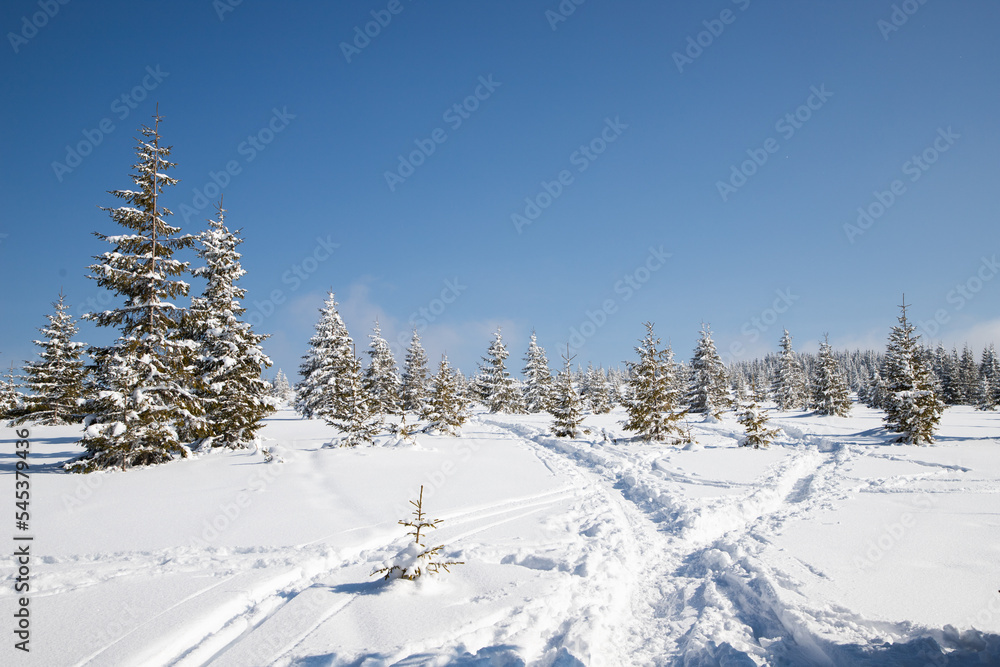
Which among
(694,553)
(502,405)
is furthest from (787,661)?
(502,405)

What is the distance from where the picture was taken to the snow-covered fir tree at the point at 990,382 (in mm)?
49094

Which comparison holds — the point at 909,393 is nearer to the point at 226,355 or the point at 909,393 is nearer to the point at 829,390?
the point at 829,390

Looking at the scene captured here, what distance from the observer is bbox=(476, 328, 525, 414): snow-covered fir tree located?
5059 cm

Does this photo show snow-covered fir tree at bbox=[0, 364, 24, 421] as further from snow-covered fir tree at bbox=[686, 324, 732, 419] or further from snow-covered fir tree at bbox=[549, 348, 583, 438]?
→ snow-covered fir tree at bbox=[686, 324, 732, 419]

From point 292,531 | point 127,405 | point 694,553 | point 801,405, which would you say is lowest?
point 801,405

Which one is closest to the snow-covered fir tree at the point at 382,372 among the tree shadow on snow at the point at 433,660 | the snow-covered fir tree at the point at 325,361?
the snow-covered fir tree at the point at 325,361

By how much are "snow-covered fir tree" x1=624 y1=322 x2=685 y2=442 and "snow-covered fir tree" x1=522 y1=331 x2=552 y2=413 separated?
96.0 ft

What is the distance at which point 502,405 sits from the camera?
165ft

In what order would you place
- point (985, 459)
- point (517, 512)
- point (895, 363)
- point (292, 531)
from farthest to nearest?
point (895, 363) < point (985, 459) < point (517, 512) < point (292, 531)

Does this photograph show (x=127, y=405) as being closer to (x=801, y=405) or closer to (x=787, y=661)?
(x=787, y=661)

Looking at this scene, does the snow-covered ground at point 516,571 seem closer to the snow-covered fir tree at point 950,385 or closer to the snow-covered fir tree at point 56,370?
the snow-covered fir tree at point 56,370

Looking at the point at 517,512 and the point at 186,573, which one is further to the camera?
the point at 517,512

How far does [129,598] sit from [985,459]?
73.9 feet

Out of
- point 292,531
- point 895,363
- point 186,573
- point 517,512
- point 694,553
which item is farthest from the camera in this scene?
point 895,363
